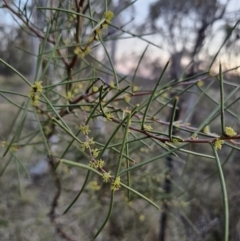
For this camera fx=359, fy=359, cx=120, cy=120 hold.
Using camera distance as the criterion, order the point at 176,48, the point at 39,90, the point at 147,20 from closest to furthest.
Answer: the point at 39,90, the point at 176,48, the point at 147,20

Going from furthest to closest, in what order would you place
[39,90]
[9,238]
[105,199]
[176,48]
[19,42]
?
[19,42] → [176,48] → [105,199] → [9,238] → [39,90]

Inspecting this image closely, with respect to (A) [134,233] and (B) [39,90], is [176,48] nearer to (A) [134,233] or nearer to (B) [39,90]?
(A) [134,233]

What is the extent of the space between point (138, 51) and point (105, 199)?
5.17ft

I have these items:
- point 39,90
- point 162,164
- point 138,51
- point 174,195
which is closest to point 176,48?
point 138,51

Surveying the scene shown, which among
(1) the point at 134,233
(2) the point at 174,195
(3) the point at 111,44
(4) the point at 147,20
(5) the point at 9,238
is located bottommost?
(5) the point at 9,238

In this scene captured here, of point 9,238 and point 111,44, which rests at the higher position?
point 111,44

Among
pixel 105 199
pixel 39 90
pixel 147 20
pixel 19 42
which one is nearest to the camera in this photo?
pixel 39 90

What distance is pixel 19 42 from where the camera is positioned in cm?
320

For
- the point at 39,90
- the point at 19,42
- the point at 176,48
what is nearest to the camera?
the point at 39,90

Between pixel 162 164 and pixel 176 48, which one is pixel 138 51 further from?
pixel 162 164

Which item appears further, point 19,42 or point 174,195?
point 19,42

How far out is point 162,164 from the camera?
104 cm

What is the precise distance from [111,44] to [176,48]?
71 centimetres

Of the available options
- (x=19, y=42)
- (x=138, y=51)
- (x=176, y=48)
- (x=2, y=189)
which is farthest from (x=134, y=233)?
(x=19, y=42)
